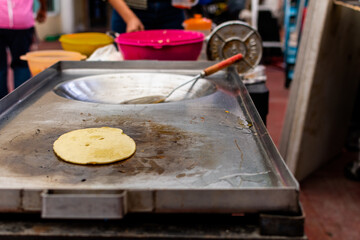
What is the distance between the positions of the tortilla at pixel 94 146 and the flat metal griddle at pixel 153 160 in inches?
0.8

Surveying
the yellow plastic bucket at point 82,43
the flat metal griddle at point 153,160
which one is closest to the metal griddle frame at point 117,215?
the flat metal griddle at point 153,160

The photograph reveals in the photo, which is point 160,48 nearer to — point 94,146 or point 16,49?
point 94,146

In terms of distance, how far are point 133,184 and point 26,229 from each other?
0.67 ft

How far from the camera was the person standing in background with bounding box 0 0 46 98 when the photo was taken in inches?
116

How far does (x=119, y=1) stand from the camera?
7.27 feet

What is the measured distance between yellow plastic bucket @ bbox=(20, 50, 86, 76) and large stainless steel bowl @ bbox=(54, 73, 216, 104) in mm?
186

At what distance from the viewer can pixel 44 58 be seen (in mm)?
1692

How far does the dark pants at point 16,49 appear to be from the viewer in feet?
10.1

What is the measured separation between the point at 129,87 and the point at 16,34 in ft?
6.20

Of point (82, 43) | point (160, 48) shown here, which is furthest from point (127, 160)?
point (82, 43)

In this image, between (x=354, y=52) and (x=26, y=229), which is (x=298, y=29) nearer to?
(x=354, y=52)

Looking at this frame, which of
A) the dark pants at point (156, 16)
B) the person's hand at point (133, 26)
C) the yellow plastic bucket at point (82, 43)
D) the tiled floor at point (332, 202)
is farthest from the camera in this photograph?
the dark pants at point (156, 16)

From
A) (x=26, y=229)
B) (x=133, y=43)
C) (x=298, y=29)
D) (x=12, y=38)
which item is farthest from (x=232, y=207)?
(x=298, y=29)

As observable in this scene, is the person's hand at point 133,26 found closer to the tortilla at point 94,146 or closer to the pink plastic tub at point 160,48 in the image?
the pink plastic tub at point 160,48
